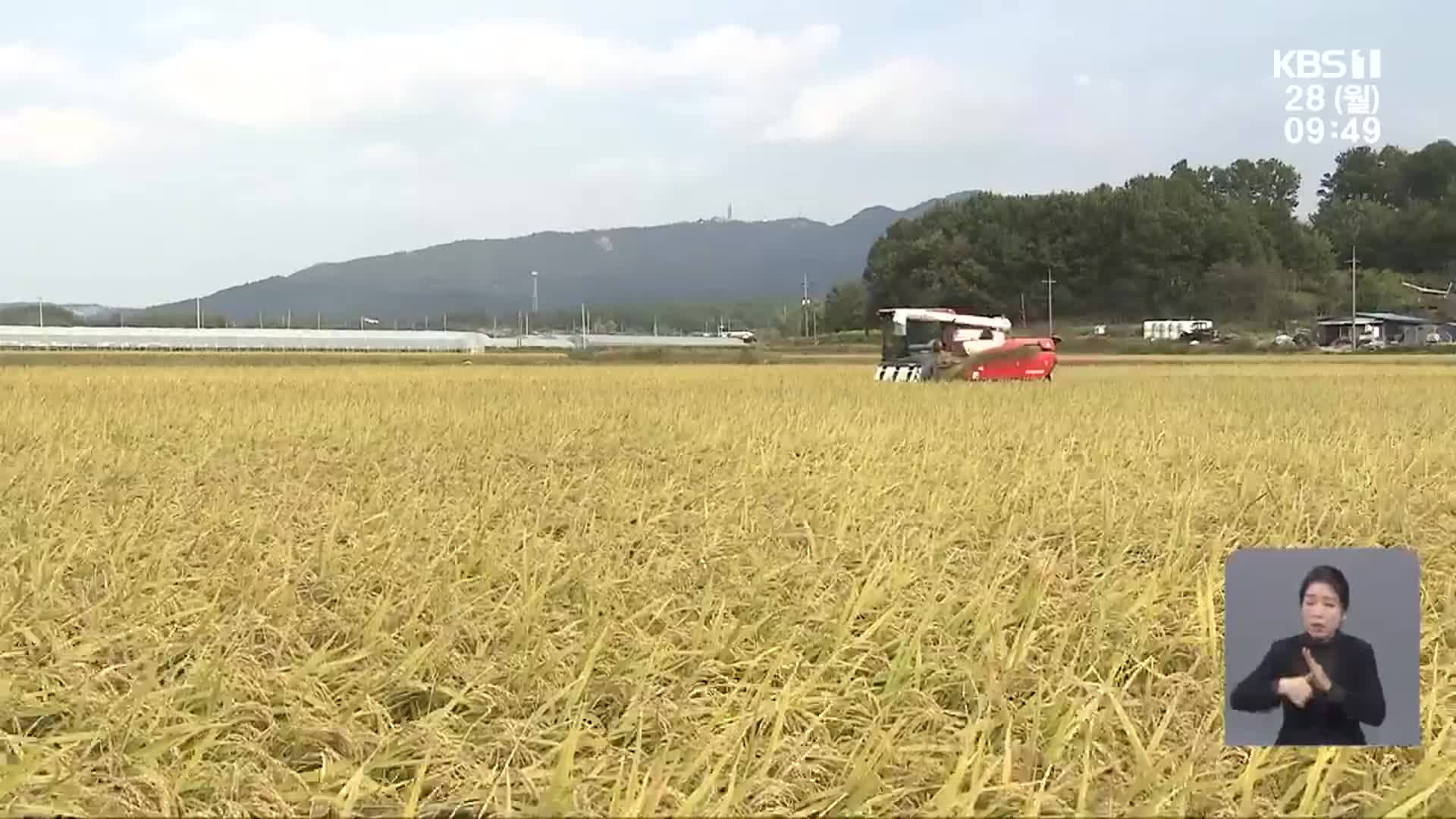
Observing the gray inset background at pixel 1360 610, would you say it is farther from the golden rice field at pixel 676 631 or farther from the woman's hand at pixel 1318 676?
the golden rice field at pixel 676 631

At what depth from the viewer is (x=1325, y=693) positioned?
4.15ft

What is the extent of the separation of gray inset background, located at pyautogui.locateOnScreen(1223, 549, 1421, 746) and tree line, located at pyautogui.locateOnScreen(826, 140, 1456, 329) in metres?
14.5

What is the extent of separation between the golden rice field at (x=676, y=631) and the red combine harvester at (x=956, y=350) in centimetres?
1159

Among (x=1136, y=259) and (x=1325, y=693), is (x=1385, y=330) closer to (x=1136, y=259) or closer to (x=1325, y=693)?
(x=1136, y=259)

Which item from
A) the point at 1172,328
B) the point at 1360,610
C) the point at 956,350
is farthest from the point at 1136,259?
the point at 1360,610

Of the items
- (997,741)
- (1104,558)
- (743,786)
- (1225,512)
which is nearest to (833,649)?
(997,741)

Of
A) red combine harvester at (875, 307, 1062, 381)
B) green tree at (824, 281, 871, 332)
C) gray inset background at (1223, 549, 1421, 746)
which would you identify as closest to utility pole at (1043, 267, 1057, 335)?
red combine harvester at (875, 307, 1062, 381)

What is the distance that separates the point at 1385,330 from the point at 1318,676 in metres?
38.4

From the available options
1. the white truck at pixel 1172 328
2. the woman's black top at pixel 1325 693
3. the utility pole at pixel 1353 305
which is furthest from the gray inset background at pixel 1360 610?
the white truck at pixel 1172 328

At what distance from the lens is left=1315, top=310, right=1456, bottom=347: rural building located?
2997 cm

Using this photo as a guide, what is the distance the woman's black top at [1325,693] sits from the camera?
125 centimetres

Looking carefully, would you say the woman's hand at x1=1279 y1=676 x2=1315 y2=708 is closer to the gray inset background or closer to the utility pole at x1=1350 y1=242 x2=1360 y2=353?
the gray inset background

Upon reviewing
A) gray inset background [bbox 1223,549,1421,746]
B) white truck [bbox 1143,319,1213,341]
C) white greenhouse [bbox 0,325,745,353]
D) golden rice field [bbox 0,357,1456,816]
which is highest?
white greenhouse [bbox 0,325,745,353]

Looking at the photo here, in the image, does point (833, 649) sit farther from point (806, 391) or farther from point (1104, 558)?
point (806, 391)
